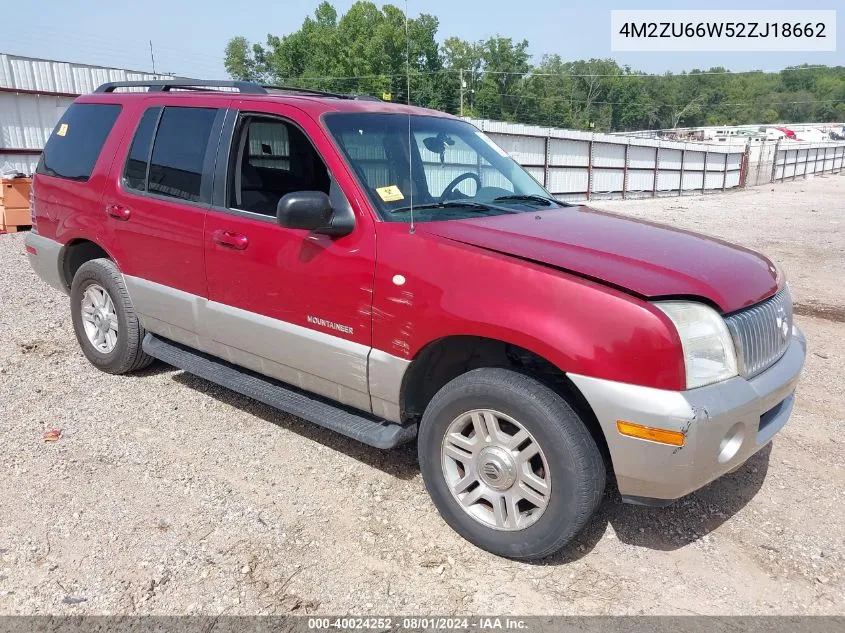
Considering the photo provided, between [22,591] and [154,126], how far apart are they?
299 cm

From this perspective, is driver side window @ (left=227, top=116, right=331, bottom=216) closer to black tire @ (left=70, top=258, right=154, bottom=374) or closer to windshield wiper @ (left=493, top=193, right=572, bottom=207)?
windshield wiper @ (left=493, top=193, right=572, bottom=207)

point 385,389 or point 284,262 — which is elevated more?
point 284,262

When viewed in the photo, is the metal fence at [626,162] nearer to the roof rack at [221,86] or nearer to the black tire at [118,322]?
the roof rack at [221,86]

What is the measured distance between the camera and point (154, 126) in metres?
4.50

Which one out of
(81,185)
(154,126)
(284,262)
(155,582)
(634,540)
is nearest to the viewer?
(155,582)

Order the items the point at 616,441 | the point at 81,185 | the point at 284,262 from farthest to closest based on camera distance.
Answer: the point at 81,185 < the point at 284,262 < the point at 616,441

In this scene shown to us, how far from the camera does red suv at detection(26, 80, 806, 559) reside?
2660mm

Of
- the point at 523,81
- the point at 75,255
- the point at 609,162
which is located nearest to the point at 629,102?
the point at 523,81

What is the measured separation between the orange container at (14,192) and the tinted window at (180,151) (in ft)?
28.4

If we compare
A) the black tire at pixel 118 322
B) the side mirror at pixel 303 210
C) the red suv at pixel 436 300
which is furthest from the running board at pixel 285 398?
the side mirror at pixel 303 210

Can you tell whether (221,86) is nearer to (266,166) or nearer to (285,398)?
(266,166)

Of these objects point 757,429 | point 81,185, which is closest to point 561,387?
point 757,429

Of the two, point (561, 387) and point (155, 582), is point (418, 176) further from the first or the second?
point (155, 582)

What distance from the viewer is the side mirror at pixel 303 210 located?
3.17 m
